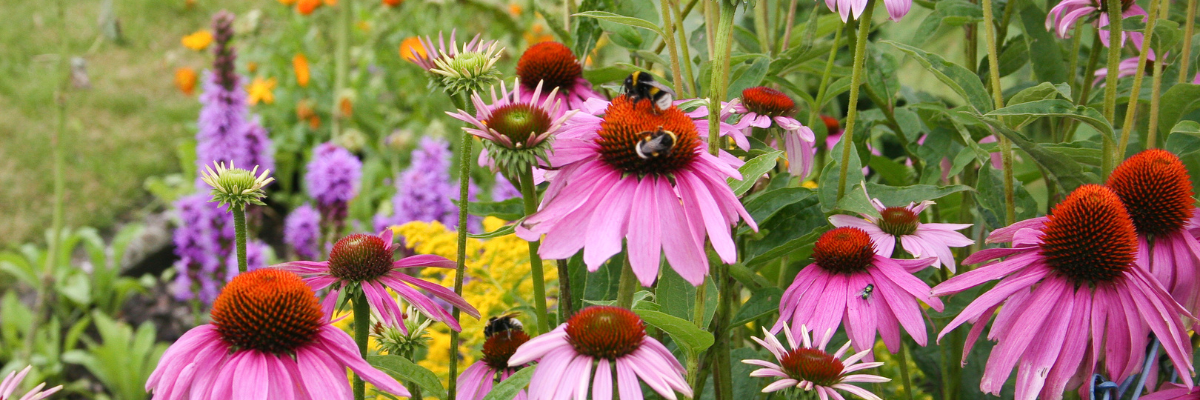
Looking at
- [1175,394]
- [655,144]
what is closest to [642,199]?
[655,144]

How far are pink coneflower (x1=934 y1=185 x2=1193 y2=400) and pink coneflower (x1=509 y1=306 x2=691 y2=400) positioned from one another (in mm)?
253

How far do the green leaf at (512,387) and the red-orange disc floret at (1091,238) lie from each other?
42 cm

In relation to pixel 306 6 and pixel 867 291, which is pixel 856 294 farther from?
pixel 306 6

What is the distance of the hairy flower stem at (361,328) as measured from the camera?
2.35 feet

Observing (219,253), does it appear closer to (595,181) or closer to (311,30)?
(595,181)

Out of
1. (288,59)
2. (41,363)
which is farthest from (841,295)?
(288,59)

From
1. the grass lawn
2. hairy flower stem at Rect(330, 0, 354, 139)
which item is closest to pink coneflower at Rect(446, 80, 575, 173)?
hairy flower stem at Rect(330, 0, 354, 139)

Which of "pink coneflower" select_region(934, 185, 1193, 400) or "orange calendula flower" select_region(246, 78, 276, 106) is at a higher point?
"orange calendula flower" select_region(246, 78, 276, 106)

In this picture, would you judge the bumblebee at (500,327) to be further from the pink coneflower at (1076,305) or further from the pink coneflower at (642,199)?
the pink coneflower at (1076,305)

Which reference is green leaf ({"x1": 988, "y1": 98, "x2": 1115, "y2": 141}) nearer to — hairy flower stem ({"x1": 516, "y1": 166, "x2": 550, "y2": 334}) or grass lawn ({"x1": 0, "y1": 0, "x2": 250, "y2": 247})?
hairy flower stem ({"x1": 516, "y1": 166, "x2": 550, "y2": 334})

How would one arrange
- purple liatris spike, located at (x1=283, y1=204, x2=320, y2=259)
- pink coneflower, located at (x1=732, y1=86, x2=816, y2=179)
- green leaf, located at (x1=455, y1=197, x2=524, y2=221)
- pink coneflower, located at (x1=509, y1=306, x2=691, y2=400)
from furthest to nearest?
purple liatris spike, located at (x1=283, y1=204, x2=320, y2=259) → green leaf, located at (x1=455, y1=197, x2=524, y2=221) → pink coneflower, located at (x1=732, y1=86, x2=816, y2=179) → pink coneflower, located at (x1=509, y1=306, x2=691, y2=400)

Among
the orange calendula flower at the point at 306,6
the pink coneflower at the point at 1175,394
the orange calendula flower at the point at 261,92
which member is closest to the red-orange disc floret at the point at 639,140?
the pink coneflower at the point at 1175,394

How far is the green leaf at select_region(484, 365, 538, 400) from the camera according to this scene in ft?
2.08

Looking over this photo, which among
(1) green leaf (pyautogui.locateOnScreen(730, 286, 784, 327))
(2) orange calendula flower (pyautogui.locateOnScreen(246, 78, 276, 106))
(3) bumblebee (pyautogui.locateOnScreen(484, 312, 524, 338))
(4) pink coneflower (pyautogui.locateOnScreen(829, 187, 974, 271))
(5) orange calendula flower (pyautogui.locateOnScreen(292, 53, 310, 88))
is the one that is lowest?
(3) bumblebee (pyautogui.locateOnScreen(484, 312, 524, 338))
